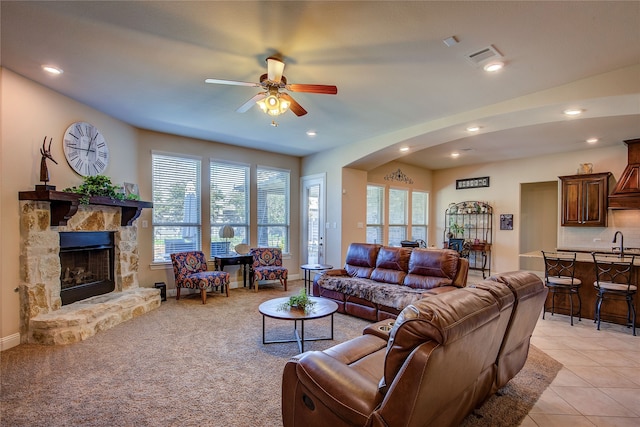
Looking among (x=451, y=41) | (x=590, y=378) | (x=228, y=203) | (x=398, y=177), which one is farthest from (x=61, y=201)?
(x=398, y=177)

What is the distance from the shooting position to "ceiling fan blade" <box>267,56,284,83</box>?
8.91 ft

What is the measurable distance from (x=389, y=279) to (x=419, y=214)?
4.71 meters

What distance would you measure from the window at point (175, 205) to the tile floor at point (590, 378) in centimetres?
533

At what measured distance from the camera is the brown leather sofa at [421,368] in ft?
4.23

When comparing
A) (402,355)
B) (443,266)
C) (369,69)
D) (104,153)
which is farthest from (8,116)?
(443,266)

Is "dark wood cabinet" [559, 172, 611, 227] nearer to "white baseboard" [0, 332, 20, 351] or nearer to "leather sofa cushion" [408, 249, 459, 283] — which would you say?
"leather sofa cushion" [408, 249, 459, 283]

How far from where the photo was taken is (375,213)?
7531 millimetres

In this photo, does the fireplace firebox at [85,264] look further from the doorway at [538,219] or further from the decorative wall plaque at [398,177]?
the doorway at [538,219]

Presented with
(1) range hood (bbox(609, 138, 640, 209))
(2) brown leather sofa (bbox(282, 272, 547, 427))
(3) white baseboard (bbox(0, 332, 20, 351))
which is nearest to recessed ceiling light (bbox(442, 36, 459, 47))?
(2) brown leather sofa (bbox(282, 272, 547, 427))

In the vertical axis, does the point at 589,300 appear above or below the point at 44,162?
below

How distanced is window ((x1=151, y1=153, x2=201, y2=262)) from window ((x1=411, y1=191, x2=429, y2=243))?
18.1 feet

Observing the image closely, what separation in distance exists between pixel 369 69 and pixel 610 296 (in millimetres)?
4278

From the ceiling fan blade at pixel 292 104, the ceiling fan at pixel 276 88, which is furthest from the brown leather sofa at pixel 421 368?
the ceiling fan blade at pixel 292 104

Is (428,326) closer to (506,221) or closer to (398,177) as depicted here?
(398,177)
